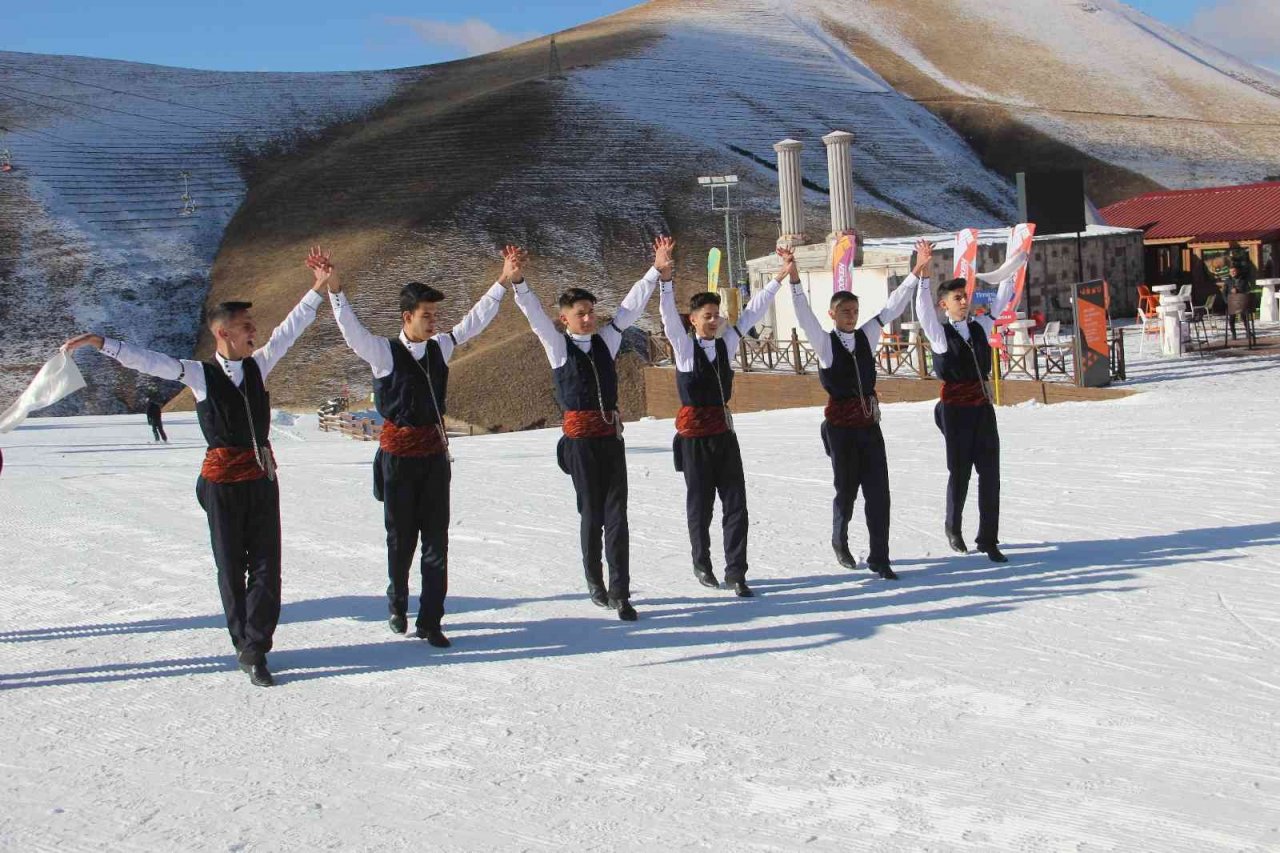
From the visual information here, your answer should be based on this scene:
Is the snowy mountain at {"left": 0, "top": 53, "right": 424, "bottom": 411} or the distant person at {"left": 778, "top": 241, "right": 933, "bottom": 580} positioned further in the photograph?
the snowy mountain at {"left": 0, "top": 53, "right": 424, "bottom": 411}

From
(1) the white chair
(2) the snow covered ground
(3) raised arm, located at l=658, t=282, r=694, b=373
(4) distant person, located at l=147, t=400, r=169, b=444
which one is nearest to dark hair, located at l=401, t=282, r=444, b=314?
(3) raised arm, located at l=658, t=282, r=694, b=373

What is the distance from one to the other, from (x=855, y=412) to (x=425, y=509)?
298 cm

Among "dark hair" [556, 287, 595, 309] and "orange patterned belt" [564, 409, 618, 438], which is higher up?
"dark hair" [556, 287, 595, 309]

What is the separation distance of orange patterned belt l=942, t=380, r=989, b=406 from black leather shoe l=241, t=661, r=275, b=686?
192 inches

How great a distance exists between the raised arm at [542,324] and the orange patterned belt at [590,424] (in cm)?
32

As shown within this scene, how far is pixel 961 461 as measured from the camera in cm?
961

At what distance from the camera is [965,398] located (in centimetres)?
955

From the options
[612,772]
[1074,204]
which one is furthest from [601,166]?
[612,772]

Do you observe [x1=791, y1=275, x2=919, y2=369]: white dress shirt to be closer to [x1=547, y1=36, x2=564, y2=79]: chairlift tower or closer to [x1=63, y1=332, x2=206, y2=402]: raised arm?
[x1=63, y1=332, x2=206, y2=402]: raised arm

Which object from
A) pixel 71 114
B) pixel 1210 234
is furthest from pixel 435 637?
pixel 71 114

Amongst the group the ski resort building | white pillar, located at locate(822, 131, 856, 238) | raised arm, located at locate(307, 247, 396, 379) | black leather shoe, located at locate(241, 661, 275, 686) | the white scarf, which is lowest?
black leather shoe, located at locate(241, 661, 275, 686)

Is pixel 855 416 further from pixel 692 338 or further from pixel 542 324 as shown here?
pixel 542 324

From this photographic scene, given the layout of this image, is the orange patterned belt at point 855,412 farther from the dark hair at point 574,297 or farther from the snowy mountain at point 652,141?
the snowy mountain at point 652,141

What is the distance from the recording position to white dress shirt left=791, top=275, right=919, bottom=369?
28.9ft
